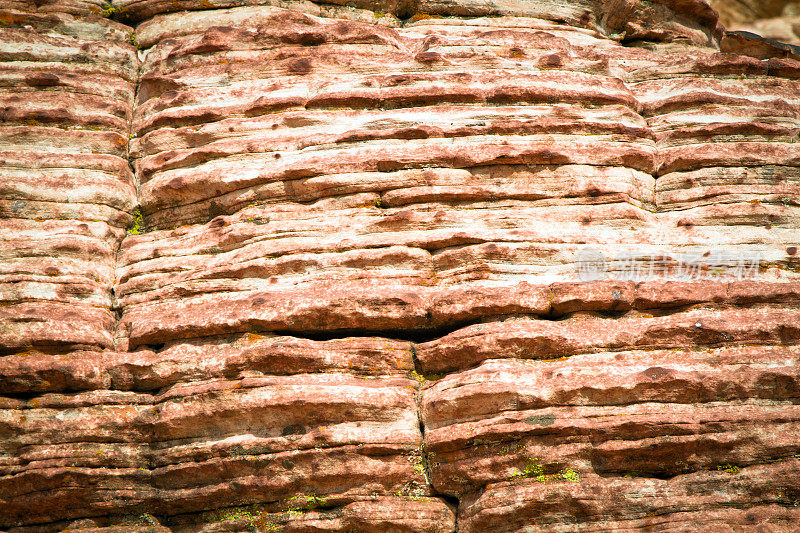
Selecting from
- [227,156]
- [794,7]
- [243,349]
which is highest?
[794,7]

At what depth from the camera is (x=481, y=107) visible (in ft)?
29.6

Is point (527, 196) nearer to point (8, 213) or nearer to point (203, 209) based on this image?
point (203, 209)

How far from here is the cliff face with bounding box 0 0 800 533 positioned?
6.43m

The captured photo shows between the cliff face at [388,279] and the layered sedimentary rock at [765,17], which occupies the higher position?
the layered sedimentary rock at [765,17]

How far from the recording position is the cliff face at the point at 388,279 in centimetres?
643

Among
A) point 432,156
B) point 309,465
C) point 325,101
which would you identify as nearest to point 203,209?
point 325,101

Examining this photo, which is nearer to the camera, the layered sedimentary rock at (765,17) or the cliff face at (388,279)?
the cliff face at (388,279)

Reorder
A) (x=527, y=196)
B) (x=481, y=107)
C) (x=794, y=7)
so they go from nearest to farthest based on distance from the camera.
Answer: (x=527, y=196) → (x=481, y=107) → (x=794, y=7)

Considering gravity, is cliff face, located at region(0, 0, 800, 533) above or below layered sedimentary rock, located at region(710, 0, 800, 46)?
below

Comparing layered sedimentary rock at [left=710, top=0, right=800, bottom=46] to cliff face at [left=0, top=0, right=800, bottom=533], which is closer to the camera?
cliff face at [left=0, top=0, right=800, bottom=533]

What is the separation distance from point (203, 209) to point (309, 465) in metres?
4.01

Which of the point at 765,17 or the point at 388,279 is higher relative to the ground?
the point at 765,17

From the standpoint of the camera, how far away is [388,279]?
752cm

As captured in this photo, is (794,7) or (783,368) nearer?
(783,368)
